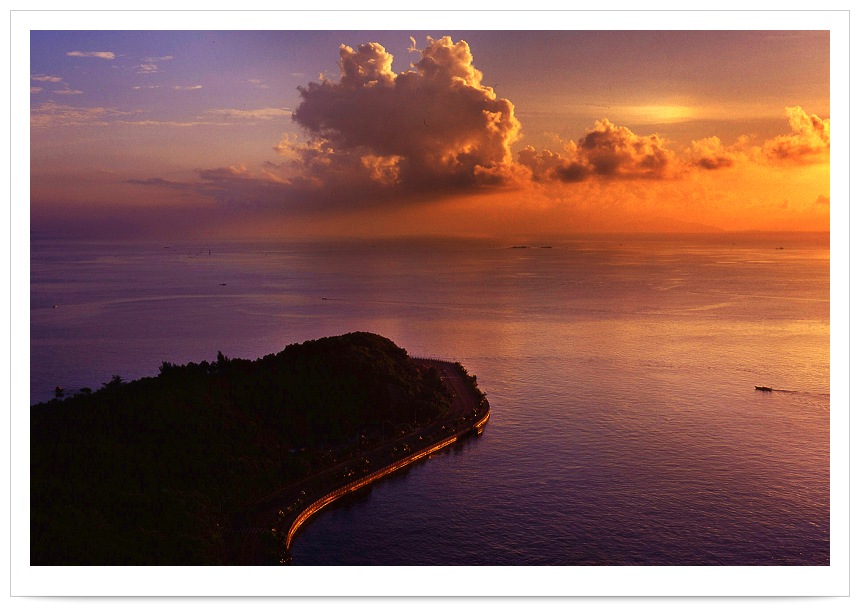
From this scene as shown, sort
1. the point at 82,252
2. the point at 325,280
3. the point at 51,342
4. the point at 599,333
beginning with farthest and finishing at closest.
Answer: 1. the point at 82,252
2. the point at 325,280
3. the point at 599,333
4. the point at 51,342

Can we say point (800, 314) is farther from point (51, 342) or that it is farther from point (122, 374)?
point (51, 342)

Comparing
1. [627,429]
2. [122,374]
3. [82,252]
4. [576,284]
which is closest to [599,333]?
[627,429]

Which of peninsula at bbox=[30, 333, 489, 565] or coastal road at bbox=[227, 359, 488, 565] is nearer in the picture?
peninsula at bbox=[30, 333, 489, 565]

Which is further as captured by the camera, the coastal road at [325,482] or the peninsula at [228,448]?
the coastal road at [325,482]

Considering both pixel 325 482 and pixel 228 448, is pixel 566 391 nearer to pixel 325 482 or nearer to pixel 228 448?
pixel 325 482
